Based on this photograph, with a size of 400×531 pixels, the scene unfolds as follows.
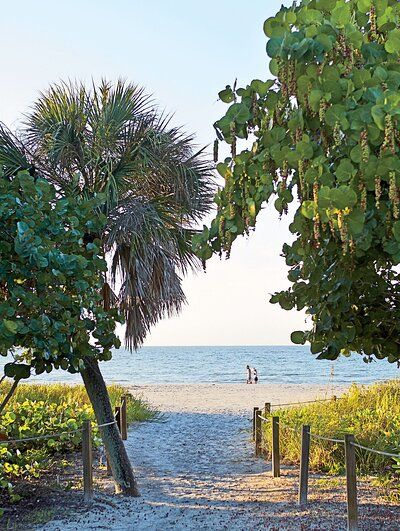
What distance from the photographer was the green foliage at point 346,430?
8422 mm

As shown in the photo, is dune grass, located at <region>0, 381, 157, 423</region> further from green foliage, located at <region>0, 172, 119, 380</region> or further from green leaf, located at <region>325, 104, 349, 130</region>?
green leaf, located at <region>325, 104, 349, 130</region>

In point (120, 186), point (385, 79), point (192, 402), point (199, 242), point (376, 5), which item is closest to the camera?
point (385, 79)

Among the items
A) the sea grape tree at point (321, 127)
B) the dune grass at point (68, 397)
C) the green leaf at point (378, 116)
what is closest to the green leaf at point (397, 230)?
the sea grape tree at point (321, 127)

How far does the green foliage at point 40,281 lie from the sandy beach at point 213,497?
191 centimetres

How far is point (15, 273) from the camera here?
5020mm

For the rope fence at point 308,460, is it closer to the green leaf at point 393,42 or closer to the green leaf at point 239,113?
the green leaf at point 239,113

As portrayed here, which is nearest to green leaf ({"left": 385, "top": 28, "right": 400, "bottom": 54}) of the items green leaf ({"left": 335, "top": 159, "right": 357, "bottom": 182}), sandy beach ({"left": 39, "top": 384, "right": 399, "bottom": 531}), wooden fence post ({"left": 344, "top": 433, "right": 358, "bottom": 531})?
green leaf ({"left": 335, "top": 159, "right": 357, "bottom": 182})

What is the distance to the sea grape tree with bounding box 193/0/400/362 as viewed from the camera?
236cm

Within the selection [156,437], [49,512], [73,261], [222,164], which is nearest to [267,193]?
[222,164]

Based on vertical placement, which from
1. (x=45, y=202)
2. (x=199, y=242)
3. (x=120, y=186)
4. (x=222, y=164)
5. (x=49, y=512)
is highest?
(x=120, y=186)

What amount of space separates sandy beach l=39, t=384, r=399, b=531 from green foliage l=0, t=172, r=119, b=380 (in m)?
1.91

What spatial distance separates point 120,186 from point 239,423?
345 inches

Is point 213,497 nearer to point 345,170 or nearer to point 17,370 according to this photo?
point 17,370

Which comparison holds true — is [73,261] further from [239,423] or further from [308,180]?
[239,423]
